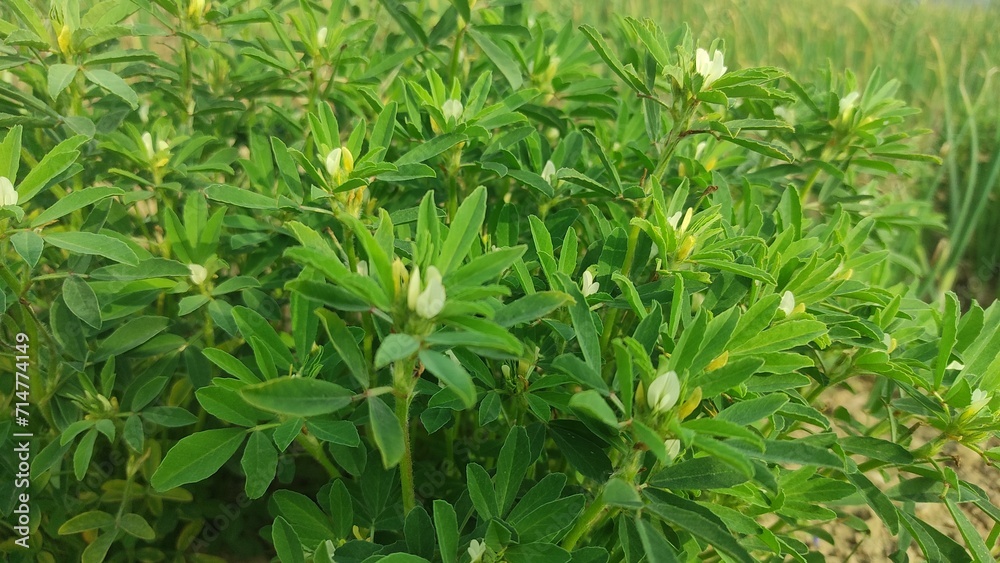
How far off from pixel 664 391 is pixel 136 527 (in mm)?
1074

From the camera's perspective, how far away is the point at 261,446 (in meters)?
1.02

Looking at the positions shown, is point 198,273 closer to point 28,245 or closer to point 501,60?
point 28,245

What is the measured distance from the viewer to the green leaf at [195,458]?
0.96 metres

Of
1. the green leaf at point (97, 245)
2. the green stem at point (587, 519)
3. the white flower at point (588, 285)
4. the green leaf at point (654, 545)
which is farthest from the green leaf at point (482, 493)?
the green leaf at point (97, 245)

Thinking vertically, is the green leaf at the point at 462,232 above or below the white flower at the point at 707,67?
below

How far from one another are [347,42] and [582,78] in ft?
2.14

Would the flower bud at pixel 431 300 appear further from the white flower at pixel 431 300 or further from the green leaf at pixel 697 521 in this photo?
the green leaf at pixel 697 521

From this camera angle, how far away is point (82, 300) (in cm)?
111

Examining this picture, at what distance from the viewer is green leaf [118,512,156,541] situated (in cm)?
129

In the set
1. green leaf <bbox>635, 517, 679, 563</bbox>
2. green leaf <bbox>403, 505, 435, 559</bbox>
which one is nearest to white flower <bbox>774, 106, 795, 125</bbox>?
green leaf <bbox>635, 517, 679, 563</bbox>

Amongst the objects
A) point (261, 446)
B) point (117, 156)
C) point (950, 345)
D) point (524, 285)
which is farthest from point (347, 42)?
point (950, 345)

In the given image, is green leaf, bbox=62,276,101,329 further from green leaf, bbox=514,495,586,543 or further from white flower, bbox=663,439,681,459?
Answer: white flower, bbox=663,439,681,459

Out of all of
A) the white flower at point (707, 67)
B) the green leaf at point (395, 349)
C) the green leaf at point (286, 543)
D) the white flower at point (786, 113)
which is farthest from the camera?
the white flower at point (786, 113)

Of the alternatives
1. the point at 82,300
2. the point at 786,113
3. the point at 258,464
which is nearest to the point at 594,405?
the point at 258,464
